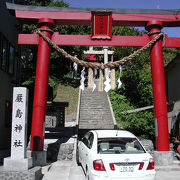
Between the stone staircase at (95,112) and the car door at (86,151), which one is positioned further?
the stone staircase at (95,112)

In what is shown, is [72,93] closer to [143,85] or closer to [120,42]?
[143,85]

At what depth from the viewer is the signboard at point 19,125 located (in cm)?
696

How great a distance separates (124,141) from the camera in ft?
21.7

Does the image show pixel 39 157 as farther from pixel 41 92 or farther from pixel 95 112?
pixel 95 112

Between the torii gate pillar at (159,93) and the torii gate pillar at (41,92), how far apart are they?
16.1ft

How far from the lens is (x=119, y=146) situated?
21.0 feet

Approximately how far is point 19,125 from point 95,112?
502 inches

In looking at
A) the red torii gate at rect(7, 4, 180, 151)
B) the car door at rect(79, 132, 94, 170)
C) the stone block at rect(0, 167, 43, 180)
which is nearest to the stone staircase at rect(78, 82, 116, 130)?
the red torii gate at rect(7, 4, 180, 151)

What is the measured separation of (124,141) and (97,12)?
6.23 meters

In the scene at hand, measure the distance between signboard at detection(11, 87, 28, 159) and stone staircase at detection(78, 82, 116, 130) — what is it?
32.2 ft

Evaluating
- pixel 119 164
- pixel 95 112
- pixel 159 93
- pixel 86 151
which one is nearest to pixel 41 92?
pixel 86 151

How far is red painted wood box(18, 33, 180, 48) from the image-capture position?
10.2m

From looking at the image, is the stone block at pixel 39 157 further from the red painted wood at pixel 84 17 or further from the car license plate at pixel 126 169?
the red painted wood at pixel 84 17

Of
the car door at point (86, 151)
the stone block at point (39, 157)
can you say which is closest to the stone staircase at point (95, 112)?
the stone block at point (39, 157)
